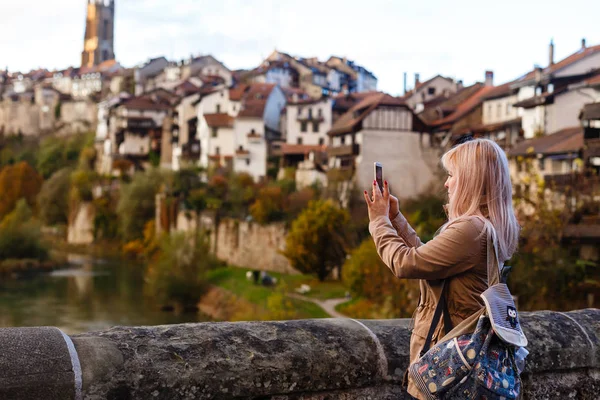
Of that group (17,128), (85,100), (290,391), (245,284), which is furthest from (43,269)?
(17,128)

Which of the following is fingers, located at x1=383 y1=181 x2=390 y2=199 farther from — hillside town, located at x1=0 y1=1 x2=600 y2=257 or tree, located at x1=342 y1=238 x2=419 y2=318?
hillside town, located at x1=0 y1=1 x2=600 y2=257

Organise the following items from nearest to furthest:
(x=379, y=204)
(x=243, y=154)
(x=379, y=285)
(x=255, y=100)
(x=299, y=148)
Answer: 1. (x=379, y=204)
2. (x=379, y=285)
3. (x=299, y=148)
4. (x=243, y=154)
5. (x=255, y=100)

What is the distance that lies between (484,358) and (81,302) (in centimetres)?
3360

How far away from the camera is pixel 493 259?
2797mm

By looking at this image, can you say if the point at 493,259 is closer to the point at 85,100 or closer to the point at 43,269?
the point at 43,269

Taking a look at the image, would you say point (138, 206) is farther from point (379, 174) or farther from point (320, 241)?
point (379, 174)

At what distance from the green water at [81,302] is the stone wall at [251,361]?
2348cm

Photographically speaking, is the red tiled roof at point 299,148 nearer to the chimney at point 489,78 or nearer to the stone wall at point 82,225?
the chimney at point 489,78

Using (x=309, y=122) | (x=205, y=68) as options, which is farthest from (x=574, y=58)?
(x=205, y=68)

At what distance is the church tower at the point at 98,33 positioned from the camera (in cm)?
14750

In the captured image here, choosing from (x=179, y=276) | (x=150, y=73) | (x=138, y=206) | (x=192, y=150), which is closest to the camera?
(x=179, y=276)

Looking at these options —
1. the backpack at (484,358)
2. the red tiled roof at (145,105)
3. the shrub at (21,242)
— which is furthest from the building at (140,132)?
the backpack at (484,358)

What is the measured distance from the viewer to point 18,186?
73312mm

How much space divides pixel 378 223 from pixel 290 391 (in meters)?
0.90
